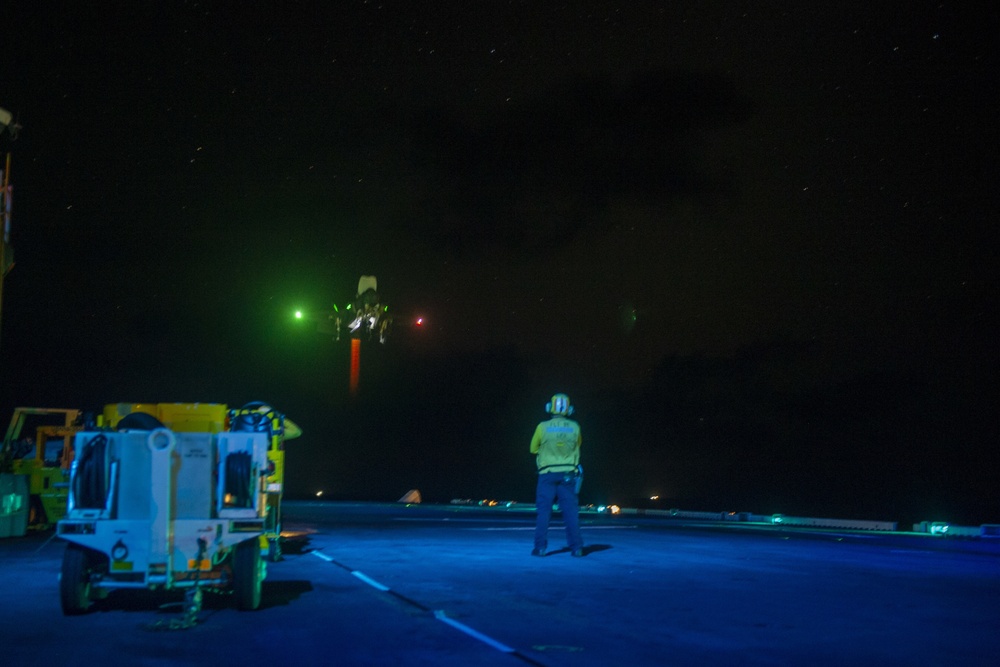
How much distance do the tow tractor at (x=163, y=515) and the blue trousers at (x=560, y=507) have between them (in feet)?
18.7

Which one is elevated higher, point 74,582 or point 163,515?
point 163,515

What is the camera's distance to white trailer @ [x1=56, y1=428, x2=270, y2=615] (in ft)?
27.4

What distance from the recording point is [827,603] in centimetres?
948

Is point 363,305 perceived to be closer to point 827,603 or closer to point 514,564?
point 514,564

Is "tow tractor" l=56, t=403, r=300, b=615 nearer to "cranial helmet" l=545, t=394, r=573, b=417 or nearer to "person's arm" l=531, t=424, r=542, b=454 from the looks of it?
"person's arm" l=531, t=424, r=542, b=454

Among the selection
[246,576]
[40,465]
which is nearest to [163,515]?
[246,576]

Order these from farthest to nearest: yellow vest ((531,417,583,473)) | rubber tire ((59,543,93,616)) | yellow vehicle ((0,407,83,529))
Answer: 1. yellow vehicle ((0,407,83,529))
2. yellow vest ((531,417,583,473))
3. rubber tire ((59,543,93,616))

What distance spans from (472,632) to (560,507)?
6.82 m

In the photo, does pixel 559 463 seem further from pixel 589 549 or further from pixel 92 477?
pixel 92 477

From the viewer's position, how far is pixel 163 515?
27.7 ft

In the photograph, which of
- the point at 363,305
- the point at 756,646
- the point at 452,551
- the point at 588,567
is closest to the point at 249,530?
the point at 756,646

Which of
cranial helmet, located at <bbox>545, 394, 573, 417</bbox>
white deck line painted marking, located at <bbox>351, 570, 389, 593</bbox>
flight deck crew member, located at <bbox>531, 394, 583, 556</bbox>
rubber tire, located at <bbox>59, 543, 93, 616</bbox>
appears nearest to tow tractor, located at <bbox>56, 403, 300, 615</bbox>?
rubber tire, located at <bbox>59, 543, 93, 616</bbox>

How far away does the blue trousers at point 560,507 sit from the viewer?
1402 centimetres

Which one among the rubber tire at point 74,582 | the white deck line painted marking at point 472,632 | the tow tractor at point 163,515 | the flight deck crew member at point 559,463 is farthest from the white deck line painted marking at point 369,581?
the flight deck crew member at point 559,463
